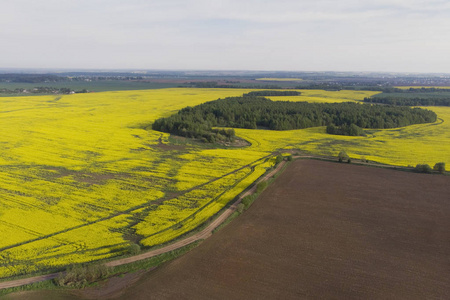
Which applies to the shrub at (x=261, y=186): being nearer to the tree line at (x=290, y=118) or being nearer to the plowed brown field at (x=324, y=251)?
the plowed brown field at (x=324, y=251)

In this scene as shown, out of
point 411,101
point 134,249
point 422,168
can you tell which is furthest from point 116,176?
point 411,101

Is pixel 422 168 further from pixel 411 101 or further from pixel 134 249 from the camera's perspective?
pixel 411 101

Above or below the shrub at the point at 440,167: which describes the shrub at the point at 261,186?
below

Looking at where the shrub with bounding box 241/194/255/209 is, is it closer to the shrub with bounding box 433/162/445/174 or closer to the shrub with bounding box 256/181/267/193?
the shrub with bounding box 256/181/267/193

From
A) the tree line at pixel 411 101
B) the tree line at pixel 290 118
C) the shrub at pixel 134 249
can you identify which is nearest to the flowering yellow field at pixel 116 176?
the shrub at pixel 134 249

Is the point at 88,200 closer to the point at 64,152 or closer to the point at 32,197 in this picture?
the point at 32,197

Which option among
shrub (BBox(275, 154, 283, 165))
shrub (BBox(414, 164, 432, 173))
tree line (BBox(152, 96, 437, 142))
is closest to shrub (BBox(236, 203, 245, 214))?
shrub (BBox(275, 154, 283, 165))

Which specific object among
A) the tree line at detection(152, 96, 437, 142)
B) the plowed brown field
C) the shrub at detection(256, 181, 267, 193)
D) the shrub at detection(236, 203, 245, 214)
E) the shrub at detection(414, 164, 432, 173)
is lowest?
the plowed brown field
